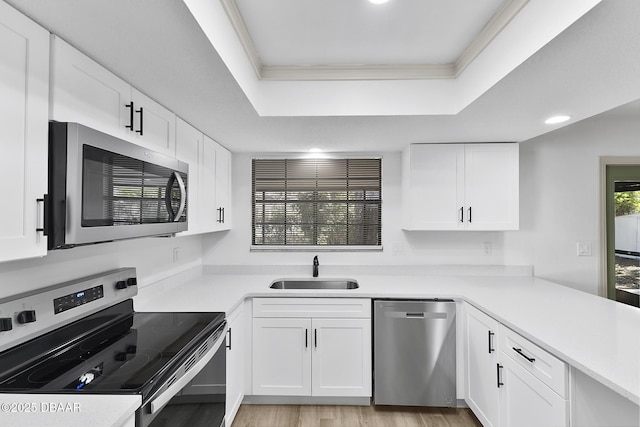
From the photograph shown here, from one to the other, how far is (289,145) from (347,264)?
4.02 feet

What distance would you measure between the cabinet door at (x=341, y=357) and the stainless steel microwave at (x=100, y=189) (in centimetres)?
143

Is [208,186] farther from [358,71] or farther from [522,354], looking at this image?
[522,354]

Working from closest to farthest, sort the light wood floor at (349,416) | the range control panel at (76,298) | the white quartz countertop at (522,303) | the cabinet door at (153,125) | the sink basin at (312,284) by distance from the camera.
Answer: the white quartz countertop at (522,303) < the range control panel at (76,298) < the cabinet door at (153,125) < the light wood floor at (349,416) < the sink basin at (312,284)

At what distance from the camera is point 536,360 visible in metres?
1.56

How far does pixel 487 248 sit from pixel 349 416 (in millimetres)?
1876

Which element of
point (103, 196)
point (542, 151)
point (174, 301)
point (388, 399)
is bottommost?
point (388, 399)

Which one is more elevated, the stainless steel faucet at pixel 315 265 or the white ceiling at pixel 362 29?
the white ceiling at pixel 362 29

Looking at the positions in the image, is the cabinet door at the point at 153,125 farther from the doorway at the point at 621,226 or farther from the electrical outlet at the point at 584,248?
the doorway at the point at 621,226

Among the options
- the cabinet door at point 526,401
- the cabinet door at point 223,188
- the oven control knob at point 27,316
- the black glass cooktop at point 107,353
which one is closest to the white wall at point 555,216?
the cabinet door at point 526,401

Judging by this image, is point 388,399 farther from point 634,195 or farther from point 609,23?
point 634,195

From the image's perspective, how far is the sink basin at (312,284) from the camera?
9.75 ft

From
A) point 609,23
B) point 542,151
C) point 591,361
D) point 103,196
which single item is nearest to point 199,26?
point 103,196

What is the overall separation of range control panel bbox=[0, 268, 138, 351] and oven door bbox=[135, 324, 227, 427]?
57 centimetres

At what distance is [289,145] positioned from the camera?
2840 millimetres
